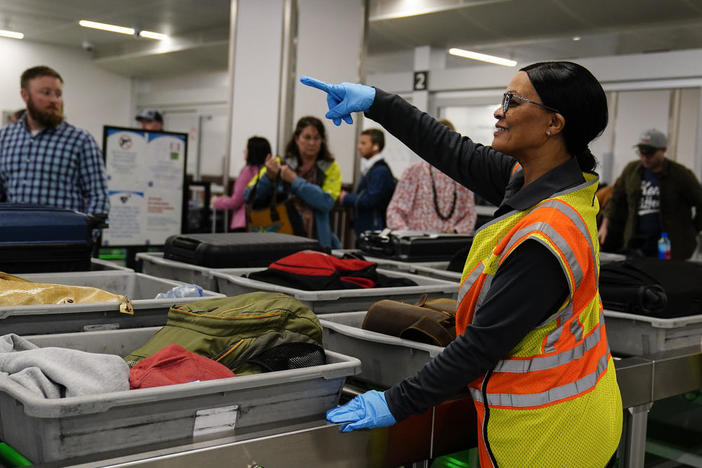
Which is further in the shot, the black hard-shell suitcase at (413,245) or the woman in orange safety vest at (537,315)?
the black hard-shell suitcase at (413,245)

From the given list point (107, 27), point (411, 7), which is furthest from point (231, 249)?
point (107, 27)

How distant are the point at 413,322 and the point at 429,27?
25.6ft

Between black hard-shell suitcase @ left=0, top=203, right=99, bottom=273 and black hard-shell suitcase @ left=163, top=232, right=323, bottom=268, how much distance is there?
325 millimetres

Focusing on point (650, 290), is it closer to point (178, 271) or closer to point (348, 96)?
point (348, 96)

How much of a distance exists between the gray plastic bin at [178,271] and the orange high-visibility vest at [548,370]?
118 centimetres

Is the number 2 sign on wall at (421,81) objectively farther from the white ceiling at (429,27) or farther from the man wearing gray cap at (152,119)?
the man wearing gray cap at (152,119)

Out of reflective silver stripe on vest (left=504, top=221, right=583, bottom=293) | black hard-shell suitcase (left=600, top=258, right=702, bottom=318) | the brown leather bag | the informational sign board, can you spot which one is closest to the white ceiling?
the informational sign board

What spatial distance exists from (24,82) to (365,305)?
225 cm

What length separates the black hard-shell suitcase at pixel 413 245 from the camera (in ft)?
9.63

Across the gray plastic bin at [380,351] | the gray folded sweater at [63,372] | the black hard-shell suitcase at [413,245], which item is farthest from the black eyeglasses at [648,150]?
the gray folded sweater at [63,372]

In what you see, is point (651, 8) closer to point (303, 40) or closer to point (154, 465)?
point (303, 40)

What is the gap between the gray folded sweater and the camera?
114cm

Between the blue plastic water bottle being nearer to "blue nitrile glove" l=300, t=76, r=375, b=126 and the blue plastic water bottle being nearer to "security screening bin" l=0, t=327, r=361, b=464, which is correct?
"blue nitrile glove" l=300, t=76, r=375, b=126

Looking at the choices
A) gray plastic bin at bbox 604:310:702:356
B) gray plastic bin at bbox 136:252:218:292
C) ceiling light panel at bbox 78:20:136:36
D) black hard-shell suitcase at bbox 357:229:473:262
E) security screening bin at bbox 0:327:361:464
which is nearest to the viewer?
security screening bin at bbox 0:327:361:464
